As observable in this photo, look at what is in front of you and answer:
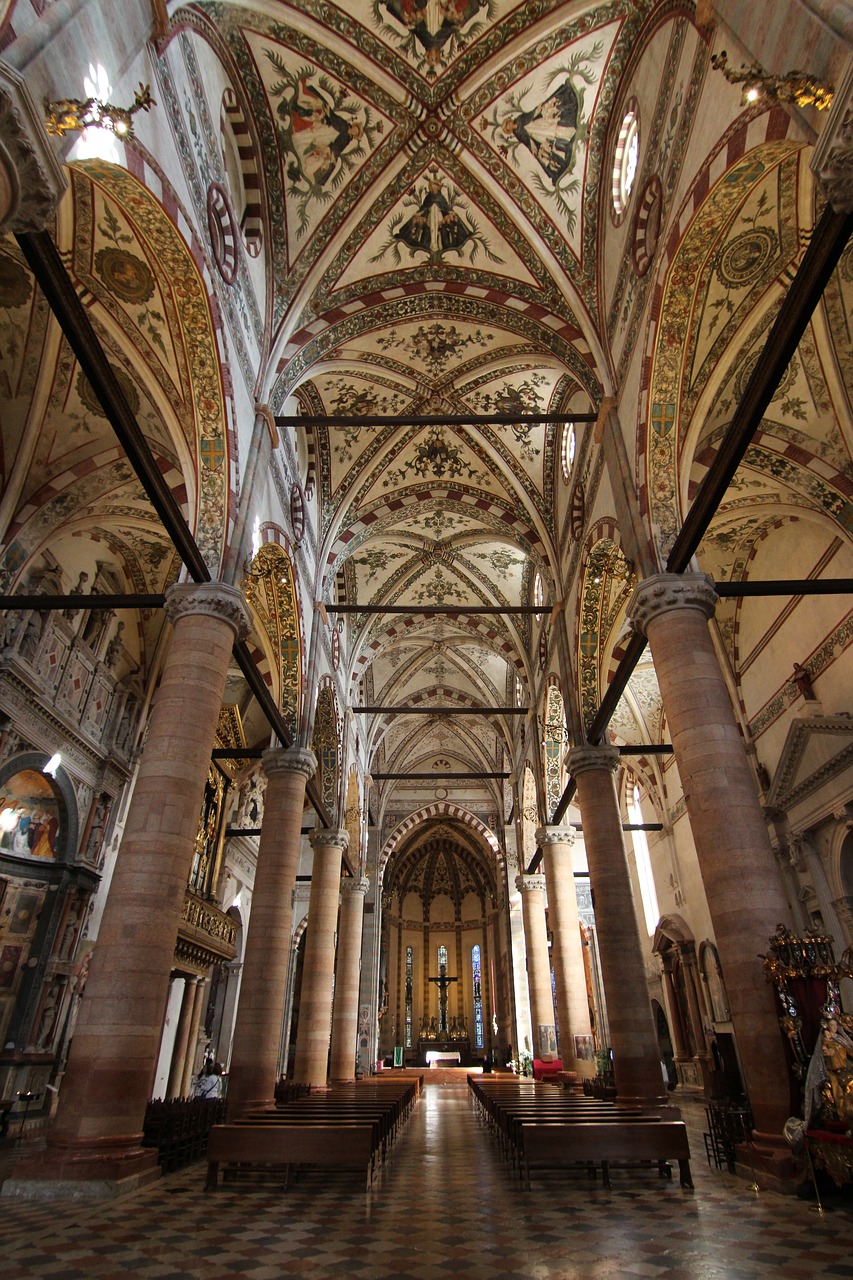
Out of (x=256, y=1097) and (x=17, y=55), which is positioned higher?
(x=17, y=55)

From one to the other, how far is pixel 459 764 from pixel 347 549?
1744cm

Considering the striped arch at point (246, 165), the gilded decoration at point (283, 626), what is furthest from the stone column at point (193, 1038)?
the striped arch at point (246, 165)

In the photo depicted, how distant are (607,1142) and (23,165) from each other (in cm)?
832

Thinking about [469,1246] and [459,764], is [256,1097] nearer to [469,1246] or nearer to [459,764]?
[469,1246]

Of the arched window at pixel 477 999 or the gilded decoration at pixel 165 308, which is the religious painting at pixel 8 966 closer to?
the gilded decoration at pixel 165 308

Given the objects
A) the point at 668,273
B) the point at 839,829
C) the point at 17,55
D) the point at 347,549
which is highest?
the point at 347,549

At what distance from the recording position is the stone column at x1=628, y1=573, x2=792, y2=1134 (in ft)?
20.7

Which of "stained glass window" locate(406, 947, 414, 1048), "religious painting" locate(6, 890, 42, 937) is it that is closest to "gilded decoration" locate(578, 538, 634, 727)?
"religious painting" locate(6, 890, 42, 937)

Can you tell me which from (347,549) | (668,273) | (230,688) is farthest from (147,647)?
(668,273)

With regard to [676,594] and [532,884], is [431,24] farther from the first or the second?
[532,884]

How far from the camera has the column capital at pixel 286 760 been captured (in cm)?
1273

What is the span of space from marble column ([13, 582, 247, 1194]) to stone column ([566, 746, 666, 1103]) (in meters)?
7.26

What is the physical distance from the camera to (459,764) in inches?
1265

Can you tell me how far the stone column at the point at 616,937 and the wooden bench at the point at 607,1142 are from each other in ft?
A: 16.8
